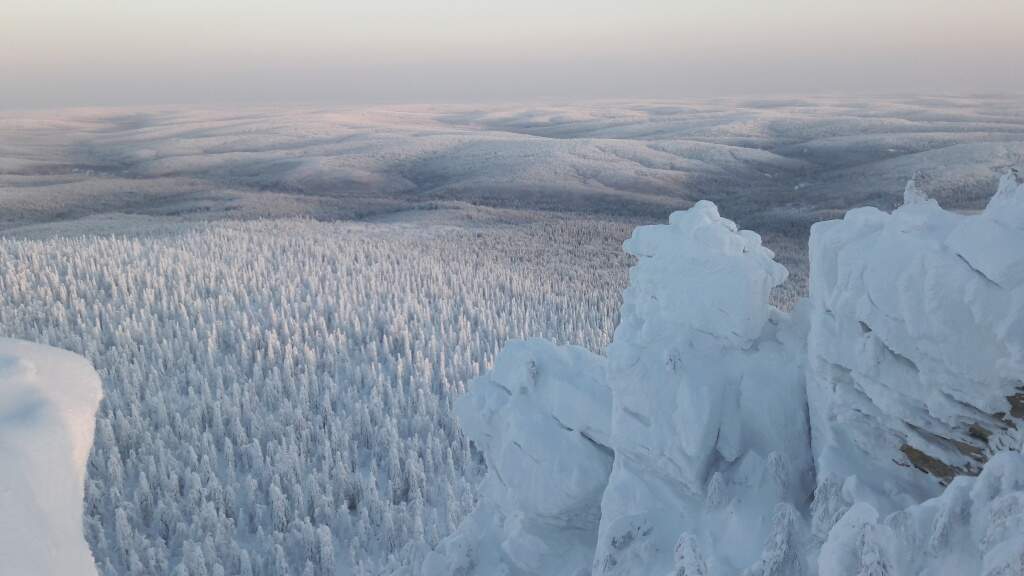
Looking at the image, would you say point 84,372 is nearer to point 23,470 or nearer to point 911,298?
point 23,470

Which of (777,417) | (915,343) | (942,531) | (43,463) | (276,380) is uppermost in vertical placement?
(915,343)

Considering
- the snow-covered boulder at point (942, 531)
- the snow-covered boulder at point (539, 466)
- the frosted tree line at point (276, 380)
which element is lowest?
the frosted tree line at point (276, 380)

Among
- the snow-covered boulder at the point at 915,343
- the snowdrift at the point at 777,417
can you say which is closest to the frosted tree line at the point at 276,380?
the snowdrift at the point at 777,417

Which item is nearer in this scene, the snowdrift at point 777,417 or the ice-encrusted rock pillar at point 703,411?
the snowdrift at point 777,417

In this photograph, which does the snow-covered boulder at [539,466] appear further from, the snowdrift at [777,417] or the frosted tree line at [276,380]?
the frosted tree line at [276,380]

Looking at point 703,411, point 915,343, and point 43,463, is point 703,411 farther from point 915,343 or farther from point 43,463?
point 43,463

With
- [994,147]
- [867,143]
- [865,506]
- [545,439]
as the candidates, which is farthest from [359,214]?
[867,143]

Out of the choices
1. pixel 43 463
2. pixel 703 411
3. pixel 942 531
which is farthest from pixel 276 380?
pixel 942 531
